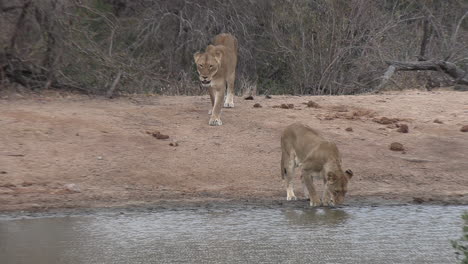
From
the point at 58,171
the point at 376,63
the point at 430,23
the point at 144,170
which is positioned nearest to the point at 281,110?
the point at 144,170

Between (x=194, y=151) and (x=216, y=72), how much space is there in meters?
1.53

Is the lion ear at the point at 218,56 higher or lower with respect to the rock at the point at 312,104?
higher

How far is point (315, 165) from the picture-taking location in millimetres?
9555

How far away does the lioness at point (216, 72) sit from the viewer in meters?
12.2

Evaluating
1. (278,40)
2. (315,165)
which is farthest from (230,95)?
(278,40)

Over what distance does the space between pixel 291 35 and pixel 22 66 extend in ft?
22.6

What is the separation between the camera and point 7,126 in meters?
11.2

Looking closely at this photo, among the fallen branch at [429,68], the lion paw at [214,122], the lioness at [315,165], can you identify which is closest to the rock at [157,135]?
the lion paw at [214,122]

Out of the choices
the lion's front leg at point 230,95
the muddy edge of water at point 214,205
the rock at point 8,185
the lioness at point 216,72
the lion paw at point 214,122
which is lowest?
the muddy edge of water at point 214,205

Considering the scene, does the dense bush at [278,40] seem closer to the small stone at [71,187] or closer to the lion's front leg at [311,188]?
the small stone at [71,187]

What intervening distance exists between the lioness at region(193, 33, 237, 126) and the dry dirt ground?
27cm

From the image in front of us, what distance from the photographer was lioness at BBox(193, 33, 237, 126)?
40.1 ft

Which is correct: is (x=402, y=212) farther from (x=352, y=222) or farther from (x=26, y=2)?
(x=26, y=2)

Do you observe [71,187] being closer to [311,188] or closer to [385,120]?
[311,188]
